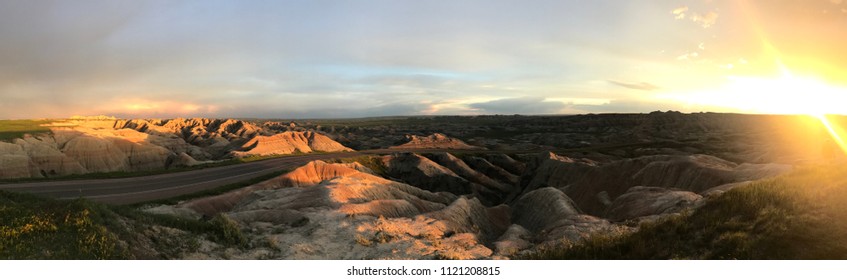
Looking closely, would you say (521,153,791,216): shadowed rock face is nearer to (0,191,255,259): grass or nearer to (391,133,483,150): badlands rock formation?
(0,191,255,259): grass

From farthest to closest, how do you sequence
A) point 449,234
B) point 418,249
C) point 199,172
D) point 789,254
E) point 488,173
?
point 488,173 → point 199,172 → point 449,234 → point 418,249 → point 789,254

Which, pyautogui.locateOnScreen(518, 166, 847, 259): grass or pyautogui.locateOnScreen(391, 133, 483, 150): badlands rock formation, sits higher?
pyautogui.locateOnScreen(518, 166, 847, 259): grass

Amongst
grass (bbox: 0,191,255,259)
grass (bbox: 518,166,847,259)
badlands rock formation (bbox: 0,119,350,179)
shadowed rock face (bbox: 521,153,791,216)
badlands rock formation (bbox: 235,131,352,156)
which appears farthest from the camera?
badlands rock formation (bbox: 235,131,352,156)

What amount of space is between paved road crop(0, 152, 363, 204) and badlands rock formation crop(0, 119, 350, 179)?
3211 centimetres

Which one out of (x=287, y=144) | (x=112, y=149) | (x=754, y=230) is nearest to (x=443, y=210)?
(x=754, y=230)

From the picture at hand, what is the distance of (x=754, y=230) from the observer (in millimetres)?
10016

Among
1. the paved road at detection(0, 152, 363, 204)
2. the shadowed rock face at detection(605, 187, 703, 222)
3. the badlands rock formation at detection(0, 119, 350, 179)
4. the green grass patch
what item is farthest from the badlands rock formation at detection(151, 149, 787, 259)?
the badlands rock formation at detection(0, 119, 350, 179)

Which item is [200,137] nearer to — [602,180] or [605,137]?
[602,180]

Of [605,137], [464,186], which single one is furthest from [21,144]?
[605,137]

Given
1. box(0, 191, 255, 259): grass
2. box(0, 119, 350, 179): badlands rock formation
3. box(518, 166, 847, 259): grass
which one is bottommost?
box(0, 119, 350, 179): badlands rock formation

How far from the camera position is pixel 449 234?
25906 millimetres

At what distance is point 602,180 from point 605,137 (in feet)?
337

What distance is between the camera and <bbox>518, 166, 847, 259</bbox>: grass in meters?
9.25

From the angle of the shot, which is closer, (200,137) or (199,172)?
(199,172)
